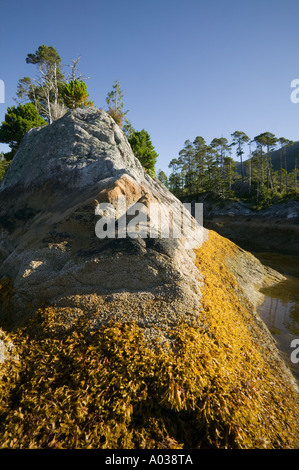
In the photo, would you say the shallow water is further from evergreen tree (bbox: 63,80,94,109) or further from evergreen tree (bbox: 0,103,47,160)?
evergreen tree (bbox: 0,103,47,160)

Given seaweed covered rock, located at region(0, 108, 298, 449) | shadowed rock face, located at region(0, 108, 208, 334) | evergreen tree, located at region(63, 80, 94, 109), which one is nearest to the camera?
seaweed covered rock, located at region(0, 108, 298, 449)

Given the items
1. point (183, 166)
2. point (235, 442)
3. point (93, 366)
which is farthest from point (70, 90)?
point (183, 166)

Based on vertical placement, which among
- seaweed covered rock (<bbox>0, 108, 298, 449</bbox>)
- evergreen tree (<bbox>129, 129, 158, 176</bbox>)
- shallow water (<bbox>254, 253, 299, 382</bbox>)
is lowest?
shallow water (<bbox>254, 253, 299, 382</bbox>)

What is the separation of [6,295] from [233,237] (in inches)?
1335

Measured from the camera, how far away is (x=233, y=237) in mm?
34250

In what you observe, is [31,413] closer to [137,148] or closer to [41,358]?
[41,358]

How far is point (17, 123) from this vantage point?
75.8 ft

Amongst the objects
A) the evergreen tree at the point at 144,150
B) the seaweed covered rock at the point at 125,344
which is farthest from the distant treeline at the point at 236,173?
the seaweed covered rock at the point at 125,344

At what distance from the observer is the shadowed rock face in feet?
16.4

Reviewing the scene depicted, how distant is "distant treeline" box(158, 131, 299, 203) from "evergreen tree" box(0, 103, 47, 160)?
125ft

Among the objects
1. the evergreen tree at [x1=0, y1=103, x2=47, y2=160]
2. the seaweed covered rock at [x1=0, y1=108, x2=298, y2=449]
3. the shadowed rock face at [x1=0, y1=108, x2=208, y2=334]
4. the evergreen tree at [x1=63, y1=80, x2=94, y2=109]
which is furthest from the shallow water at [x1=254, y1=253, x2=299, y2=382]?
the evergreen tree at [x1=0, y1=103, x2=47, y2=160]

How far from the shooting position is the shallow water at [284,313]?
6.84 meters

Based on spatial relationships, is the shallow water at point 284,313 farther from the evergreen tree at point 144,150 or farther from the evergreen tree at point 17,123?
the evergreen tree at point 17,123

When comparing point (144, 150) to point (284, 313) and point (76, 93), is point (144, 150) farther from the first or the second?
point (284, 313)
